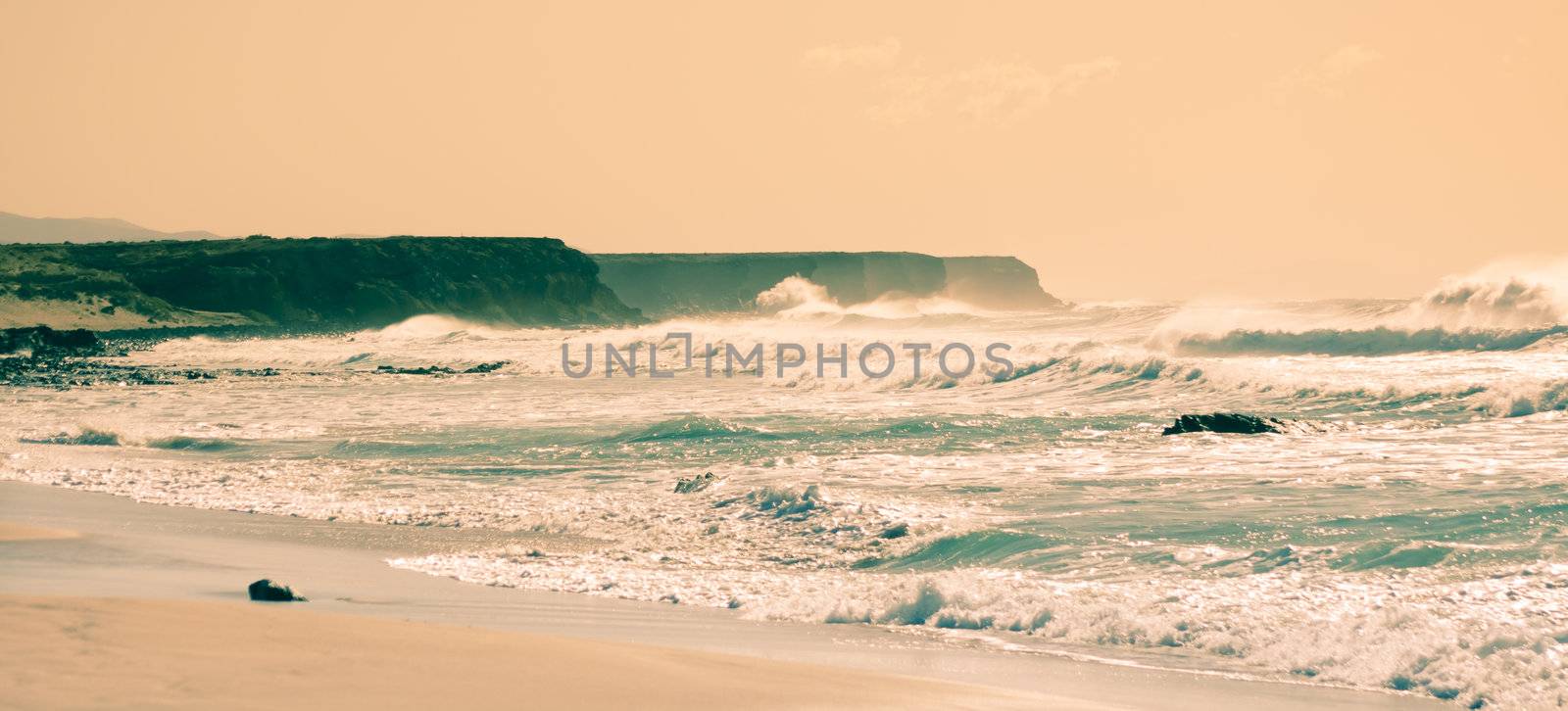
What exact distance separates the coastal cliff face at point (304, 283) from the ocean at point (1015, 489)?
5608cm

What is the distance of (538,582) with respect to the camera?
1002 centimetres

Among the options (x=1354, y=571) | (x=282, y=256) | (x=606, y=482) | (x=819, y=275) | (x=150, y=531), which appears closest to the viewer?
(x=1354, y=571)

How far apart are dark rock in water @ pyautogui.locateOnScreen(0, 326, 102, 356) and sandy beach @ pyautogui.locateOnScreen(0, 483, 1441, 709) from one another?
42961 mm

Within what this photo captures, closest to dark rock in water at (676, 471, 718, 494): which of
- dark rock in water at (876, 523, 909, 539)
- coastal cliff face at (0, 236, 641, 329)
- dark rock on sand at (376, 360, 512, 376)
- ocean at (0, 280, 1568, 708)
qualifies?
ocean at (0, 280, 1568, 708)

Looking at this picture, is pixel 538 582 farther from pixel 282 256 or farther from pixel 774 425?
pixel 282 256

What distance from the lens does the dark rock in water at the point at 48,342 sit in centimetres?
4884

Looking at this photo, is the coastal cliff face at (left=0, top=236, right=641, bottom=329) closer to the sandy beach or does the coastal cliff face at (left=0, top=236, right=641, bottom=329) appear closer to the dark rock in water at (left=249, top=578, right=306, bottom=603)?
the sandy beach

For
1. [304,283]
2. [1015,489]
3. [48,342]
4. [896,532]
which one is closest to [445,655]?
[896,532]

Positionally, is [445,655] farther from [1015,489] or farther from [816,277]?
[816,277]

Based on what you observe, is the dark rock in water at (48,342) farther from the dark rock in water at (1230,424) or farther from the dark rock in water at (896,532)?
the dark rock in water at (896,532)

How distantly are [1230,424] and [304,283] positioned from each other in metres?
86.6

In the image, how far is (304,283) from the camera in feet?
313

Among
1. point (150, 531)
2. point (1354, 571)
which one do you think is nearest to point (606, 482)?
point (150, 531)

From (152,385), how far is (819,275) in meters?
105
